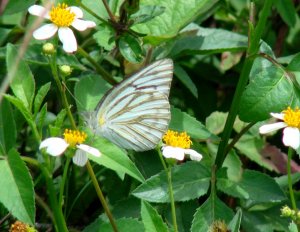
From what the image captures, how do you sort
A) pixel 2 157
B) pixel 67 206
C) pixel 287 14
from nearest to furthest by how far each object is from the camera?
pixel 2 157, pixel 67 206, pixel 287 14

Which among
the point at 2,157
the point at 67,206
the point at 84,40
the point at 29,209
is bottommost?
the point at 67,206

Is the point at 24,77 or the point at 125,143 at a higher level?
the point at 24,77

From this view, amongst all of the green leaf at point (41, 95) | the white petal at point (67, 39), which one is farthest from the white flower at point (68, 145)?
the white petal at point (67, 39)

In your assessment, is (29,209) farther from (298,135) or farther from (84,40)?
(84,40)

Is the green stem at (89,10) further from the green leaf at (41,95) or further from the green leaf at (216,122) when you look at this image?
the green leaf at (216,122)

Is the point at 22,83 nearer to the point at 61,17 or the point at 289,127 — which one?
the point at 61,17

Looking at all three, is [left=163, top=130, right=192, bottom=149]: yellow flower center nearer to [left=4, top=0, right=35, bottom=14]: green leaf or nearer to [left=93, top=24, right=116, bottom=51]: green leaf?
[left=93, top=24, right=116, bottom=51]: green leaf

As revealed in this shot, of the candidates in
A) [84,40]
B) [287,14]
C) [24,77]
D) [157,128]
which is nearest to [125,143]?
[157,128]
